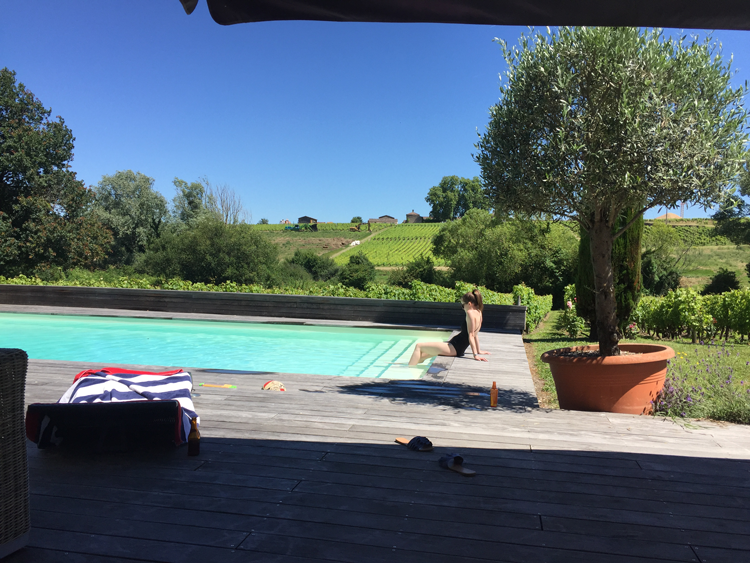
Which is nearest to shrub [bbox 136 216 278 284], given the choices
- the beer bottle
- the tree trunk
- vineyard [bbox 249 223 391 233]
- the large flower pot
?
the tree trunk

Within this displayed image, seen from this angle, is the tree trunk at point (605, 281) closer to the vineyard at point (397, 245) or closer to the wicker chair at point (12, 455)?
the wicker chair at point (12, 455)

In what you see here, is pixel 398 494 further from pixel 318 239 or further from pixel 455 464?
pixel 318 239

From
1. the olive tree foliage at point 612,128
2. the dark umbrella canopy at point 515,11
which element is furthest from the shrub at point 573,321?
the dark umbrella canopy at point 515,11

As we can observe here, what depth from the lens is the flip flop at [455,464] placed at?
264 cm

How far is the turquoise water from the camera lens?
9.56 m

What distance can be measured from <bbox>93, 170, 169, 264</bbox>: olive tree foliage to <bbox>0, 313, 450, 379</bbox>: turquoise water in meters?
Result: 23.8

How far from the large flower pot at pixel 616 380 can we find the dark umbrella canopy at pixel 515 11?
136 inches

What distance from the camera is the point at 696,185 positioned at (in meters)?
4.30

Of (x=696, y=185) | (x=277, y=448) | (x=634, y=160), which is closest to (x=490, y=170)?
(x=634, y=160)

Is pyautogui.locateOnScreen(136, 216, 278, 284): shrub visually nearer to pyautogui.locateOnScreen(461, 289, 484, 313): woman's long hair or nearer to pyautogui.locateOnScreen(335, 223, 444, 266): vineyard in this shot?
pyautogui.locateOnScreen(461, 289, 484, 313): woman's long hair

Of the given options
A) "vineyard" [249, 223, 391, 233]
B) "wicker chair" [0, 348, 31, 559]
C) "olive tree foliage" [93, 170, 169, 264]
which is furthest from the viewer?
"vineyard" [249, 223, 391, 233]

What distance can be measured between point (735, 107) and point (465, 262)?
89.8 feet

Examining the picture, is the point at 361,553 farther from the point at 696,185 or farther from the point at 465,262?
the point at 465,262

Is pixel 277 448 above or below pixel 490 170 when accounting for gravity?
below
